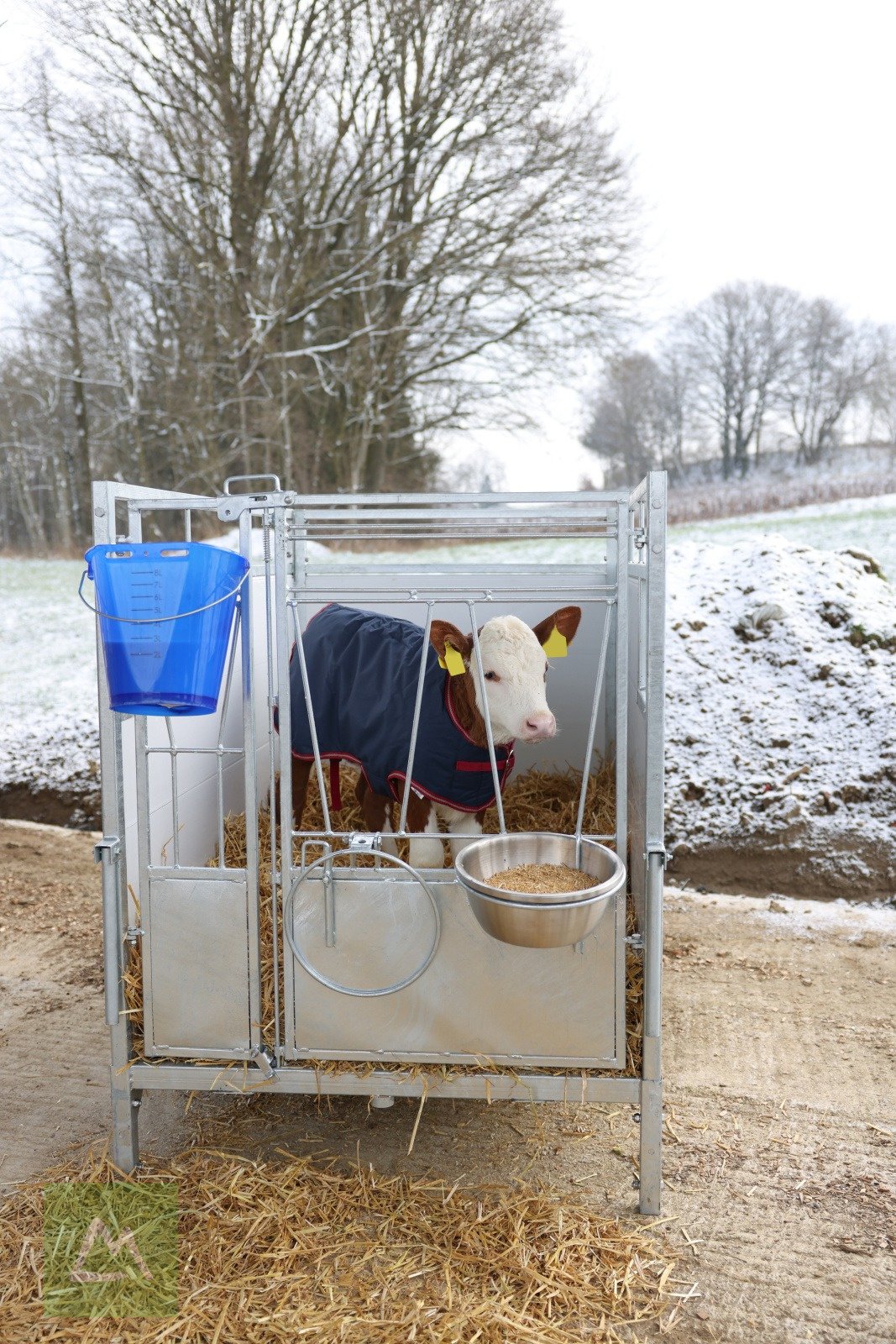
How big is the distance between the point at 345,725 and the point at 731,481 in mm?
11429

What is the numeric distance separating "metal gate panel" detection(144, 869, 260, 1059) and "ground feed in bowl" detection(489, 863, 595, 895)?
673 mm

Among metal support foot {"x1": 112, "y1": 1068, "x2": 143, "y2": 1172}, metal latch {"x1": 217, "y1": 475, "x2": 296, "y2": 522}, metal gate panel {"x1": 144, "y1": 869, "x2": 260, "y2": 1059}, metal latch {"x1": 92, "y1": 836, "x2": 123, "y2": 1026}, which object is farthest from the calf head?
metal support foot {"x1": 112, "y1": 1068, "x2": 143, "y2": 1172}

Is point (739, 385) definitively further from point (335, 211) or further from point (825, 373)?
point (335, 211)

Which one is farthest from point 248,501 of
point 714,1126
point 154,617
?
point 714,1126

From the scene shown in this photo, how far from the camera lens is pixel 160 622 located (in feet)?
7.00

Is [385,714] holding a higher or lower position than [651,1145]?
higher

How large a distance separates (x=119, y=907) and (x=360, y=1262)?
3.38 feet

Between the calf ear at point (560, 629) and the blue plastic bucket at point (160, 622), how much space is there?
930mm

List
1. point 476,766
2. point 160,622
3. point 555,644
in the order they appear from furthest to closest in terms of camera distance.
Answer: point 476,766 < point 555,644 < point 160,622

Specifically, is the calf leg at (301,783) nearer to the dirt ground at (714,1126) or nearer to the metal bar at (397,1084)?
the dirt ground at (714,1126)

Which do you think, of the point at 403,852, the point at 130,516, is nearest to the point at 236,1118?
the point at 403,852

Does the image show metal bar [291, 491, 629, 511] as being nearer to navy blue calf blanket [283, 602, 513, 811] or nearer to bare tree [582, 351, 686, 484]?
navy blue calf blanket [283, 602, 513, 811]

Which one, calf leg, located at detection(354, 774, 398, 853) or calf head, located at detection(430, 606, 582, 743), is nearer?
calf head, located at detection(430, 606, 582, 743)

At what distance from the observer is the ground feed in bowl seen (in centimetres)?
227
